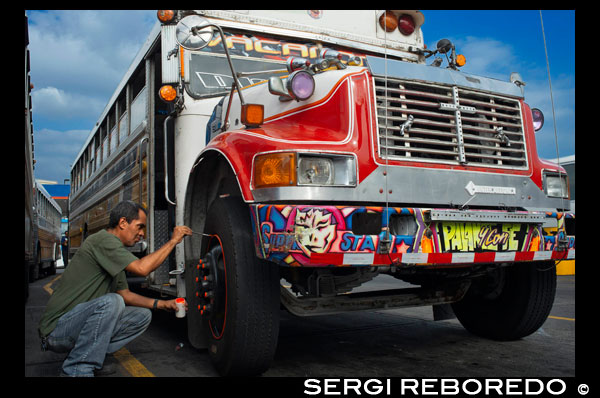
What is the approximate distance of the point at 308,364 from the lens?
12.7ft

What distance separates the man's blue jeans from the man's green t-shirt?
7 centimetres

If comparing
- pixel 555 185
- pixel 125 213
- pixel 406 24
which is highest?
pixel 406 24

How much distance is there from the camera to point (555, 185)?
372 centimetres

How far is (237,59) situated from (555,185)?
9.17ft

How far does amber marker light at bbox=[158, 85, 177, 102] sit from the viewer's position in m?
4.41

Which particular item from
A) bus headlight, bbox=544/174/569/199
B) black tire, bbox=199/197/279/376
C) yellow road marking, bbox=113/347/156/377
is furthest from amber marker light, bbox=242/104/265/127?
bus headlight, bbox=544/174/569/199

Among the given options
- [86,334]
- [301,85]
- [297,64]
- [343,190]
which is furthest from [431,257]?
[86,334]

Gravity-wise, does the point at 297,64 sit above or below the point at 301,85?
above

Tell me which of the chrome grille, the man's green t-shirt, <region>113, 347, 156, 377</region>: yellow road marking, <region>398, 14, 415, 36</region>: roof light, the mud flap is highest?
<region>398, 14, 415, 36</region>: roof light

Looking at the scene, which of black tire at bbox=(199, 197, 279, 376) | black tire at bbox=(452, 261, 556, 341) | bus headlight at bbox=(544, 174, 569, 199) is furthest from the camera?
black tire at bbox=(452, 261, 556, 341)

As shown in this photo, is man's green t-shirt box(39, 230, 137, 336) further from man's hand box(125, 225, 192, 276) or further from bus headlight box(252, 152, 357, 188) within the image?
bus headlight box(252, 152, 357, 188)

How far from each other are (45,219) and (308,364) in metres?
15.5

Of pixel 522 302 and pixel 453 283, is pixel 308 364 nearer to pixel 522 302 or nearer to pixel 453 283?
pixel 453 283

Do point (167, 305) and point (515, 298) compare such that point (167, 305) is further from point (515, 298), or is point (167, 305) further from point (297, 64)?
point (515, 298)
